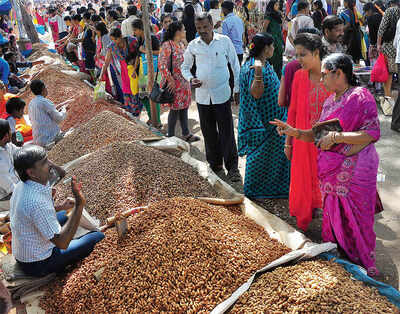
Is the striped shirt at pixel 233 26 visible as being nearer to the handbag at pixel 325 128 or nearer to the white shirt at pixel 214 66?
the white shirt at pixel 214 66

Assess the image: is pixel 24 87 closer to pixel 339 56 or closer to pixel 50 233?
pixel 50 233

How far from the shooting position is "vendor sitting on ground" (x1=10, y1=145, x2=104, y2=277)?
92.0 inches

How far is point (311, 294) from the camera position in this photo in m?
1.92

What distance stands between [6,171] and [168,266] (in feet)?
7.18

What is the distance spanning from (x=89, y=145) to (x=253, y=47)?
2335mm

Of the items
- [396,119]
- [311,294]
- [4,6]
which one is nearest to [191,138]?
[396,119]

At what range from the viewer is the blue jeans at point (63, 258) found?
254cm

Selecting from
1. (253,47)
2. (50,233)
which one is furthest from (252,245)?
(253,47)

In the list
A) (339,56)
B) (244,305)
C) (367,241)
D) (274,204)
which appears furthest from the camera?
(274,204)

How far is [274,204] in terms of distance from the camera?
3.70 metres

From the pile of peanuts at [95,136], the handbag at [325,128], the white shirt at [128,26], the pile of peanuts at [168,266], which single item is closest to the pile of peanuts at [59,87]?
the white shirt at [128,26]

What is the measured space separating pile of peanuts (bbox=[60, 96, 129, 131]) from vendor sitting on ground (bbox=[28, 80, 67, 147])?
1.58 feet

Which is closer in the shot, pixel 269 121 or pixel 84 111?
pixel 269 121

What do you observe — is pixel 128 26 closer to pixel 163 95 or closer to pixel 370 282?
pixel 163 95
